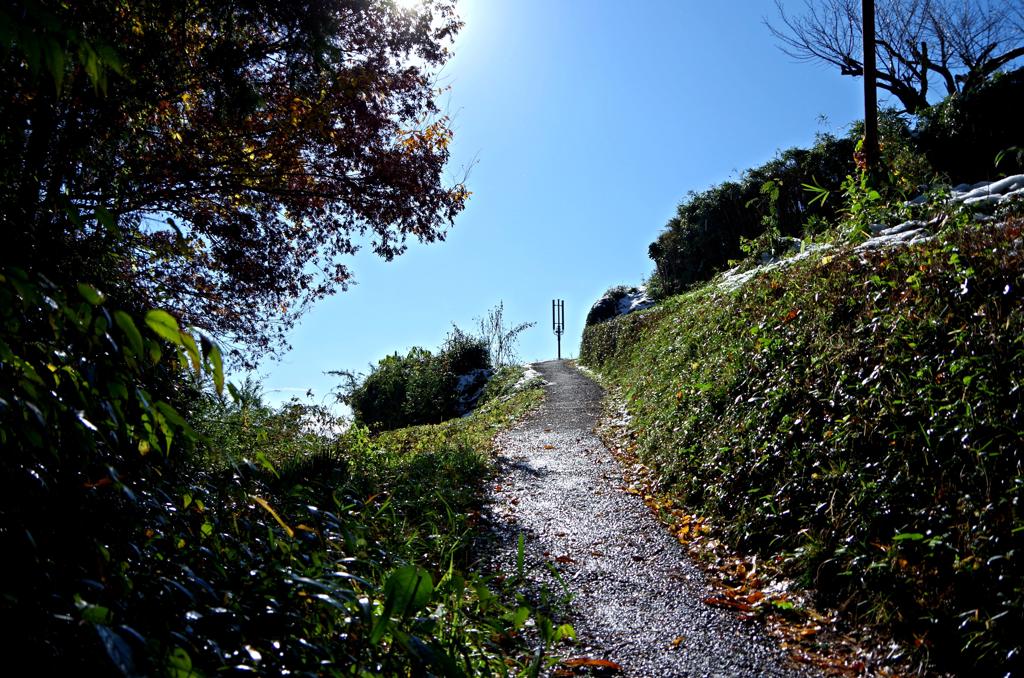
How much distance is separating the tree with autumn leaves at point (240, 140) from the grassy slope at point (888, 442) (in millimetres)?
4998

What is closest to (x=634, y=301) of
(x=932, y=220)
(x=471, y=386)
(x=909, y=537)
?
(x=471, y=386)

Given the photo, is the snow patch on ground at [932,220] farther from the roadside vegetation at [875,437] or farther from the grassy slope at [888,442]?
the grassy slope at [888,442]

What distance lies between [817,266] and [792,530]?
3444 millimetres

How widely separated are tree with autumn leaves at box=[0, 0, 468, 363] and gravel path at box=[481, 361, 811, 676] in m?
3.74

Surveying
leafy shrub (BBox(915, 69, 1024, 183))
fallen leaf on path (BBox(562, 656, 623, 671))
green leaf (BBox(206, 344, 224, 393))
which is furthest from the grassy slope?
leafy shrub (BBox(915, 69, 1024, 183))

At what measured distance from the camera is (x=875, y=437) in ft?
14.8

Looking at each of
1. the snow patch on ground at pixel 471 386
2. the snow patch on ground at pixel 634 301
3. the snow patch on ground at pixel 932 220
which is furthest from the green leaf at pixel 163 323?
the snow patch on ground at pixel 634 301

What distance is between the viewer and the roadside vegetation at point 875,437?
3500 millimetres

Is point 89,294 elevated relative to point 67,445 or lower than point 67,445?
elevated

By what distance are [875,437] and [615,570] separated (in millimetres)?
2195

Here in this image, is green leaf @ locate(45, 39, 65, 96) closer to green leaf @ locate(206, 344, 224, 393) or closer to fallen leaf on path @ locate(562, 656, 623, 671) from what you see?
green leaf @ locate(206, 344, 224, 393)

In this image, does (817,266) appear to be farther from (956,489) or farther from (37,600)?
(37,600)

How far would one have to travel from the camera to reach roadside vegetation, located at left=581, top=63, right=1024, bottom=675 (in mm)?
3500

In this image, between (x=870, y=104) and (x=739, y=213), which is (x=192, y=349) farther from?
(x=739, y=213)
